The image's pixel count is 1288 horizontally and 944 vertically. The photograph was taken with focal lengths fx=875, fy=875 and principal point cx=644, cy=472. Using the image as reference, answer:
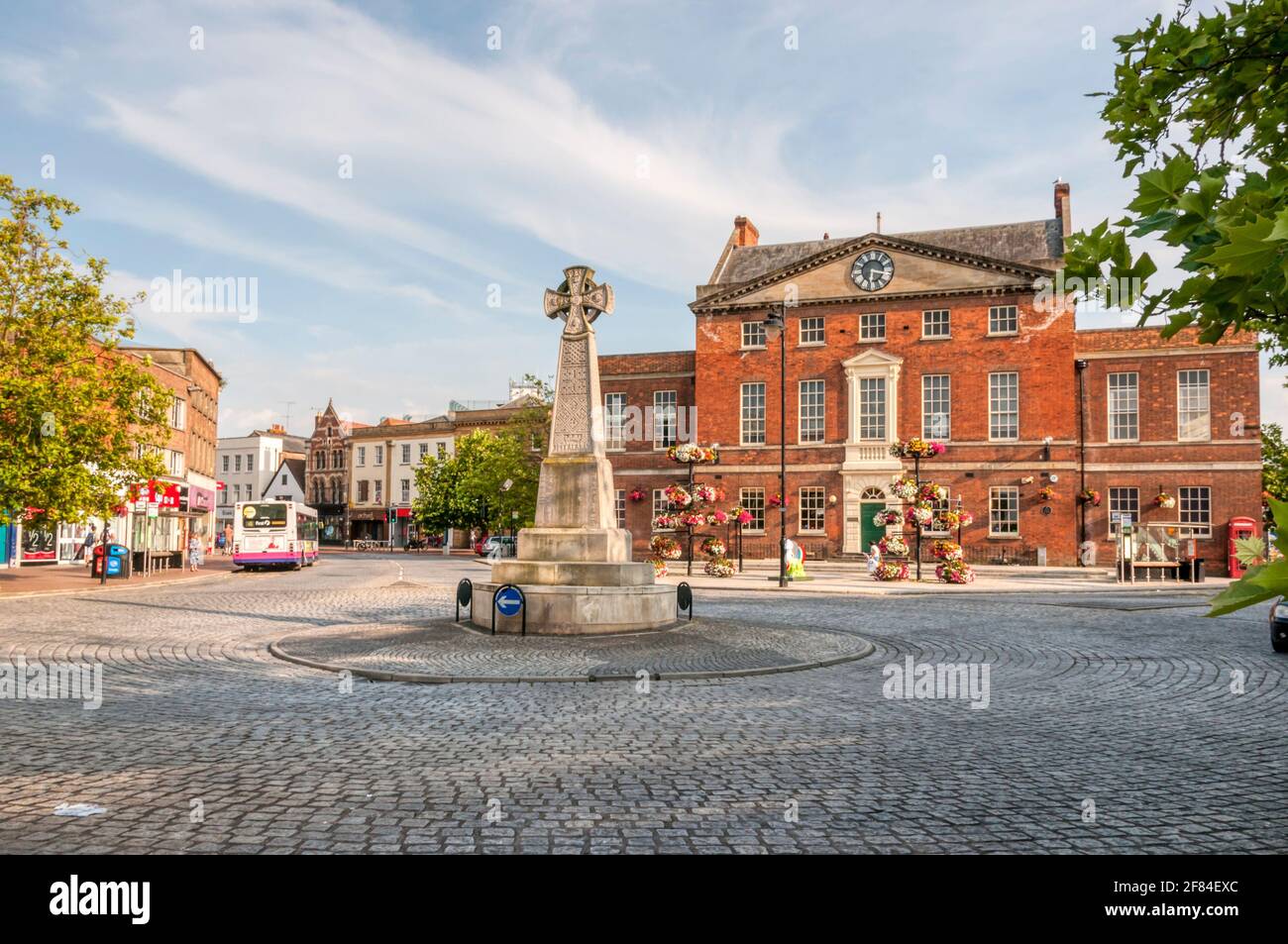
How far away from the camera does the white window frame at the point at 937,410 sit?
37.8 m

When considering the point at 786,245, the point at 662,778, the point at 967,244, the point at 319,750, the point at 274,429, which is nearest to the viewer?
the point at 662,778

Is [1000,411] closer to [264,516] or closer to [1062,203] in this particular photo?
[1062,203]

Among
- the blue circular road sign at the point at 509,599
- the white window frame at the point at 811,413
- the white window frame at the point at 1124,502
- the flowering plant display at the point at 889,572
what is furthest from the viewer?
the white window frame at the point at 811,413

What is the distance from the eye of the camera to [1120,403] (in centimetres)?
3594

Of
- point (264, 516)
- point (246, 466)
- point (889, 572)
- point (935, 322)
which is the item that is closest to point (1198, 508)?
point (935, 322)

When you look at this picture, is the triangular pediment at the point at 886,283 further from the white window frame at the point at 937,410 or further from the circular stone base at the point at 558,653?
the circular stone base at the point at 558,653

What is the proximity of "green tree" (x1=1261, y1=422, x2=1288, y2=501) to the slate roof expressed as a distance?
26.1 meters

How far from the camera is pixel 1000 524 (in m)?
36.5

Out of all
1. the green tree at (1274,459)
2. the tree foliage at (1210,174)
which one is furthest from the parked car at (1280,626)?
the green tree at (1274,459)

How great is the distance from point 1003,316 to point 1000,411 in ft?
13.4

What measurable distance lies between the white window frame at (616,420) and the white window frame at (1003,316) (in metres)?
17.5

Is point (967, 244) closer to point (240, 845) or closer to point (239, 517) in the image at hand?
point (239, 517)
